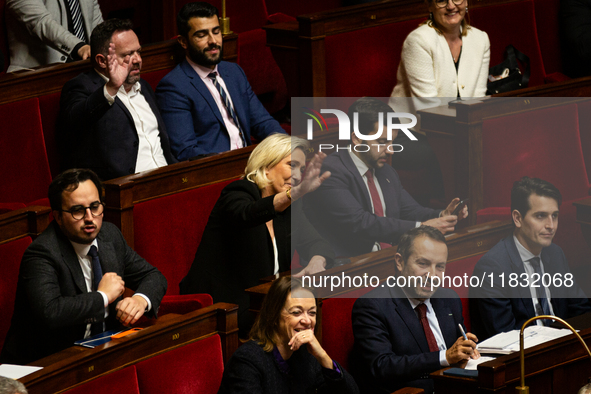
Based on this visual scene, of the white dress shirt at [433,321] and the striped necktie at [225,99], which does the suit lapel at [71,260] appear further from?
the striped necktie at [225,99]

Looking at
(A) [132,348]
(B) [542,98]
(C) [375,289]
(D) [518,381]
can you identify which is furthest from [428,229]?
(B) [542,98]

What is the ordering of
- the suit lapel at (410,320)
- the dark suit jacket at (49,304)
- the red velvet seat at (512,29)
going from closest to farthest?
the dark suit jacket at (49,304) → the suit lapel at (410,320) → the red velvet seat at (512,29)

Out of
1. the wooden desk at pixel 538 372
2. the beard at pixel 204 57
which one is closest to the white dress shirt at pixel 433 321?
the wooden desk at pixel 538 372

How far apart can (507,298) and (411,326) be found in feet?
0.49

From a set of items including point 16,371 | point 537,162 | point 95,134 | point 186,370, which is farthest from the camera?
point 537,162

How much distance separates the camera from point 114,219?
1.04 m

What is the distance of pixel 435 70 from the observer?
1.38m

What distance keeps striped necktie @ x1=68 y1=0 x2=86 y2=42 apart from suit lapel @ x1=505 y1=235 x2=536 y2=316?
2.50 ft

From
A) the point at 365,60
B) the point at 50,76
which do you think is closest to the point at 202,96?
the point at 50,76

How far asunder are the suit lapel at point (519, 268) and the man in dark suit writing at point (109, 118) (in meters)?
0.51

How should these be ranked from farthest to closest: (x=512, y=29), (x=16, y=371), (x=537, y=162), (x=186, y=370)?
(x=512, y=29) < (x=537, y=162) < (x=186, y=370) < (x=16, y=371)

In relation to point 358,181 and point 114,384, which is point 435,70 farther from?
point 114,384

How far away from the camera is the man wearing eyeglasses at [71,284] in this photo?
838mm

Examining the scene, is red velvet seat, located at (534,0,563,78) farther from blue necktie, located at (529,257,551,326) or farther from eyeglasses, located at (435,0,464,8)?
blue necktie, located at (529,257,551,326)
